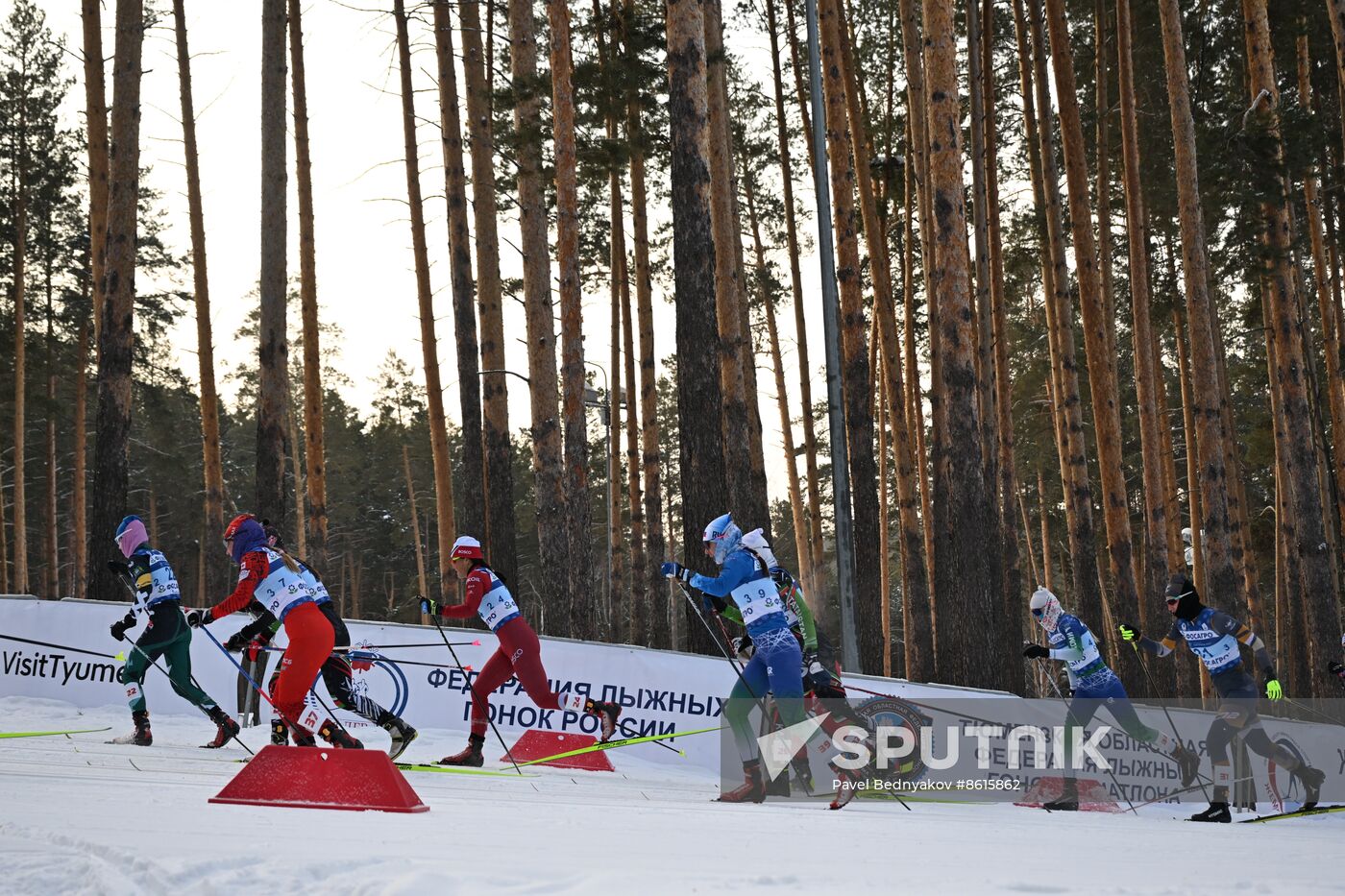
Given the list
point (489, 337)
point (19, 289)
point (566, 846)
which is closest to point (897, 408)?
point (489, 337)

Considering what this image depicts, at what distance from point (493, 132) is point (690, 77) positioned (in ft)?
32.3

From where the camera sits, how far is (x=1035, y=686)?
49.5m

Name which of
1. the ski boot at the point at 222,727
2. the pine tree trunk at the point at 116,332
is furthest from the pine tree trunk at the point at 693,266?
the pine tree trunk at the point at 116,332

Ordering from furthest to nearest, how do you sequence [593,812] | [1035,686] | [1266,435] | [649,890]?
[1035,686], [1266,435], [593,812], [649,890]

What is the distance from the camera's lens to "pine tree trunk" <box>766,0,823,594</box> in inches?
1154

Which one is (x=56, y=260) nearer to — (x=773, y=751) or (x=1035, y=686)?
(x=773, y=751)

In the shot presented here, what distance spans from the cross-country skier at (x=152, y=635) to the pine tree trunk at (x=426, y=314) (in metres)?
10.6

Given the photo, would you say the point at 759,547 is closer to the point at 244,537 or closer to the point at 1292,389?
the point at 244,537

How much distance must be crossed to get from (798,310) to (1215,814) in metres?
22.3

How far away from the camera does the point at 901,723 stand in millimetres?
11047

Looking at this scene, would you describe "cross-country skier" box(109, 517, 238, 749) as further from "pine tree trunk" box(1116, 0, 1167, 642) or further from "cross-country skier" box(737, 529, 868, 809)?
"pine tree trunk" box(1116, 0, 1167, 642)

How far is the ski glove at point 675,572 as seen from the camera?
9.15 metres

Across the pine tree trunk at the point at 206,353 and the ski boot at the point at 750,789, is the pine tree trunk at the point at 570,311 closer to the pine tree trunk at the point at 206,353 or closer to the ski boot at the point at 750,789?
the ski boot at the point at 750,789

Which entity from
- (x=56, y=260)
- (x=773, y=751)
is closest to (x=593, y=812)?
(x=773, y=751)
